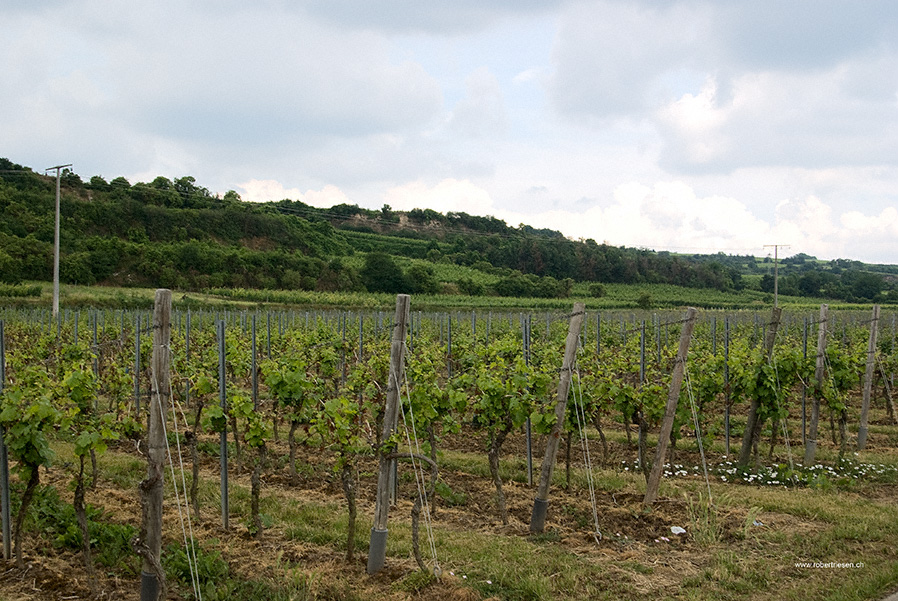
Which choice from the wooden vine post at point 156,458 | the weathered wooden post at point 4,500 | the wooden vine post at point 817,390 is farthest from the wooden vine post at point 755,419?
the weathered wooden post at point 4,500

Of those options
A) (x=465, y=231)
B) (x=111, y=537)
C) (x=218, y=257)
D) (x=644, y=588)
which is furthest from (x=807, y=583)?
(x=465, y=231)

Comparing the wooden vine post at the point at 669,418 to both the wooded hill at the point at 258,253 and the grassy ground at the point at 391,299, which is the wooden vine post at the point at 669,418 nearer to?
the grassy ground at the point at 391,299

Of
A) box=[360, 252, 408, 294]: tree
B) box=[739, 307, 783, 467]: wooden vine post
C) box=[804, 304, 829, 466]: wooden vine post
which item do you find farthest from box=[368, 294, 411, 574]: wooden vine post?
box=[360, 252, 408, 294]: tree

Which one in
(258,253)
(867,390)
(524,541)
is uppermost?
(258,253)

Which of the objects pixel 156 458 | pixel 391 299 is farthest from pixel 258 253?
pixel 156 458

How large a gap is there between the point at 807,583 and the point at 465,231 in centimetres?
9105

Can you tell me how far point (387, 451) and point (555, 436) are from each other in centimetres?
174

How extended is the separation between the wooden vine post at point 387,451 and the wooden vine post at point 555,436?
1589mm

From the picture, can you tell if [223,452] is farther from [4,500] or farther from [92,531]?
[4,500]

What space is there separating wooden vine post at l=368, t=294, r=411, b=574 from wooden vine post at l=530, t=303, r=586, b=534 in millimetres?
1589

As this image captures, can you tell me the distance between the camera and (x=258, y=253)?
184 ft

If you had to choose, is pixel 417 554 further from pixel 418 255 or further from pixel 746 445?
pixel 418 255

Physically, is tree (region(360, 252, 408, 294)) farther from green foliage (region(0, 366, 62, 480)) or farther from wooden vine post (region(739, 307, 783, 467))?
green foliage (region(0, 366, 62, 480))

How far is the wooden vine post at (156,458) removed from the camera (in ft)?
13.4
